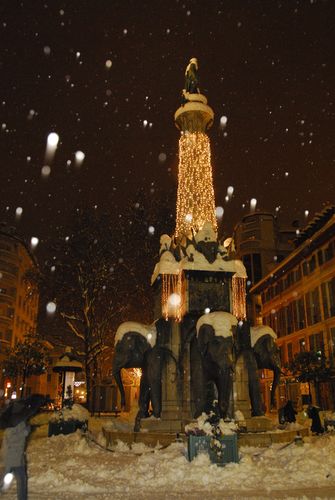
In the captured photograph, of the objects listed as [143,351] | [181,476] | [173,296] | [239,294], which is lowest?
[181,476]

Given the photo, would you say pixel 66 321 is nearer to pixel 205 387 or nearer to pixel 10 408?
pixel 205 387

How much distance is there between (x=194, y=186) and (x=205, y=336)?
24.6 ft

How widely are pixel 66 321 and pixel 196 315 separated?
16.2 m

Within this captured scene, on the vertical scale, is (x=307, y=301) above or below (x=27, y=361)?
above

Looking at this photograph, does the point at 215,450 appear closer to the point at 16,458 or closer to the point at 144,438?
the point at 144,438

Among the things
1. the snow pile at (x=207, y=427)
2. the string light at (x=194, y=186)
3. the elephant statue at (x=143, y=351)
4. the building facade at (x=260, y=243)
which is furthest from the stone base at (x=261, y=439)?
the building facade at (x=260, y=243)

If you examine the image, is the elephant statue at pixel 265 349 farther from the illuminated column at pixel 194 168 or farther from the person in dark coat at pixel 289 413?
the illuminated column at pixel 194 168

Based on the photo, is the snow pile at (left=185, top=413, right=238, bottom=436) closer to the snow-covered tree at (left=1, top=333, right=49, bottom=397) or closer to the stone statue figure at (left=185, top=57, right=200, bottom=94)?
the stone statue figure at (left=185, top=57, right=200, bottom=94)

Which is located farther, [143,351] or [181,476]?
[143,351]

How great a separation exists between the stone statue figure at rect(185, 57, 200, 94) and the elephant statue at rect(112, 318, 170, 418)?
11.5 meters

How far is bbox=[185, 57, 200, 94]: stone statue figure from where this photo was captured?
2128 centimetres

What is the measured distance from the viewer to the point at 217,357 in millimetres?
12852

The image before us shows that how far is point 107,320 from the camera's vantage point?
29250 mm

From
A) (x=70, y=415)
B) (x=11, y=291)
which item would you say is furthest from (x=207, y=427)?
(x=11, y=291)
